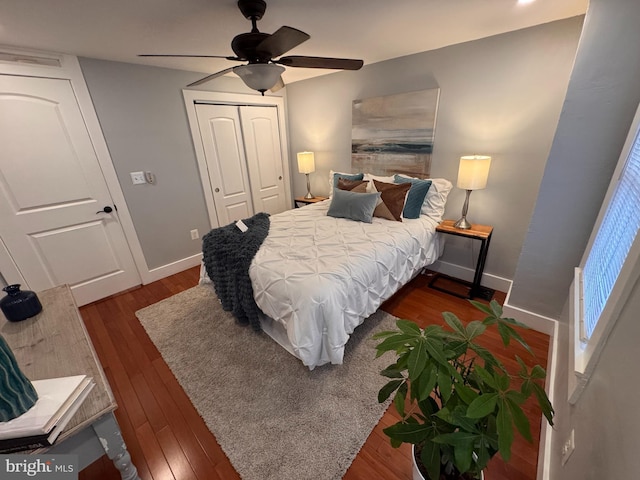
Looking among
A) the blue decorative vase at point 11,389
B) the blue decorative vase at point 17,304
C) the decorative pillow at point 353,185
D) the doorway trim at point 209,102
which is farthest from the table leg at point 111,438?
the doorway trim at point 209,102

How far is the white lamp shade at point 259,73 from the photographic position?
1.42 metres

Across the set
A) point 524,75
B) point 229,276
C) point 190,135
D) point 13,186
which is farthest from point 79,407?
point 524,75

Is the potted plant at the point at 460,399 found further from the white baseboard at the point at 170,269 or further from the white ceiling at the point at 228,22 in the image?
the white baseboard at the point at 170,269

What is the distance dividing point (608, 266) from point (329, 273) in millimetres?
1289

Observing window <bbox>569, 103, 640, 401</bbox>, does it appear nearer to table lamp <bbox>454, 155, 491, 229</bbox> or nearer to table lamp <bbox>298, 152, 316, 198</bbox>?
table lamp <bbox>454, 155, 491, 229</bbox>

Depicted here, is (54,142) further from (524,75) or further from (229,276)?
(524,75)

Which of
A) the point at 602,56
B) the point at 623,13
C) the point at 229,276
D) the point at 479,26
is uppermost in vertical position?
the point at 479,26

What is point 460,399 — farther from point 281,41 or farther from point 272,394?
point 281,41

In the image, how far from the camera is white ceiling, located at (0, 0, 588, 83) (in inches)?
56.8

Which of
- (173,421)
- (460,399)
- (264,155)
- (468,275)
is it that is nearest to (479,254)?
(468,275)

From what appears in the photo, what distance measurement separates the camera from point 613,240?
3.76 feet

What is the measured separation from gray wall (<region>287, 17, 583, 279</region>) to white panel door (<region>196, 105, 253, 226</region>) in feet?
4.99

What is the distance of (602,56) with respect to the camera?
4.54 feet

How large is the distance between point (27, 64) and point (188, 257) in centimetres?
207
